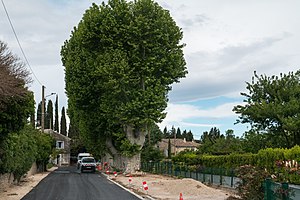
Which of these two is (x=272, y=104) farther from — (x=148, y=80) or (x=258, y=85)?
(x=148, y=80)

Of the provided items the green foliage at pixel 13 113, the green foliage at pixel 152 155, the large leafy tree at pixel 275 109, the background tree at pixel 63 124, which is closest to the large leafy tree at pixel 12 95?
the green foliage at pixel 13 113

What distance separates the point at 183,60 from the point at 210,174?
19922 millimetres

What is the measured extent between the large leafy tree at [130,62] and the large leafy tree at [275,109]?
9220 millimetres

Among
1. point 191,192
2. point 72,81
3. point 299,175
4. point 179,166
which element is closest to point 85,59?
point 72,81

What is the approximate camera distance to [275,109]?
34656 mm

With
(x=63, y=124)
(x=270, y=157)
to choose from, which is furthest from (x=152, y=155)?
(x=63, y=124)

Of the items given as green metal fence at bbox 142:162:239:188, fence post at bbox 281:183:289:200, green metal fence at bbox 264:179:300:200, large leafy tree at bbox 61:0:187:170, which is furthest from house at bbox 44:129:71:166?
fence post at bbox 281:183:289:200

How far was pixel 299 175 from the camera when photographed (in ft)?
62.4

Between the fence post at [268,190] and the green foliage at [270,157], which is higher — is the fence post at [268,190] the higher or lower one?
the lower one

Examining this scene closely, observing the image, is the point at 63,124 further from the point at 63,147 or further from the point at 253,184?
the point at 253,184

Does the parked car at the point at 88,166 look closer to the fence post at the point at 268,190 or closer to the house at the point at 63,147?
the fence post at the point at 268,190

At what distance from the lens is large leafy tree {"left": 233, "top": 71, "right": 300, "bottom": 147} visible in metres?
34.0

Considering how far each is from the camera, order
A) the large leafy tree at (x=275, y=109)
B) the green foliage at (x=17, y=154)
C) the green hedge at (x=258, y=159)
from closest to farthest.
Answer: the green hedge at (x=258, y=159), the green foliage at (x=17, y=154), the large leafy tree at (x=275, y=109)

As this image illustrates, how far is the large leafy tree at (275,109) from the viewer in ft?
112
